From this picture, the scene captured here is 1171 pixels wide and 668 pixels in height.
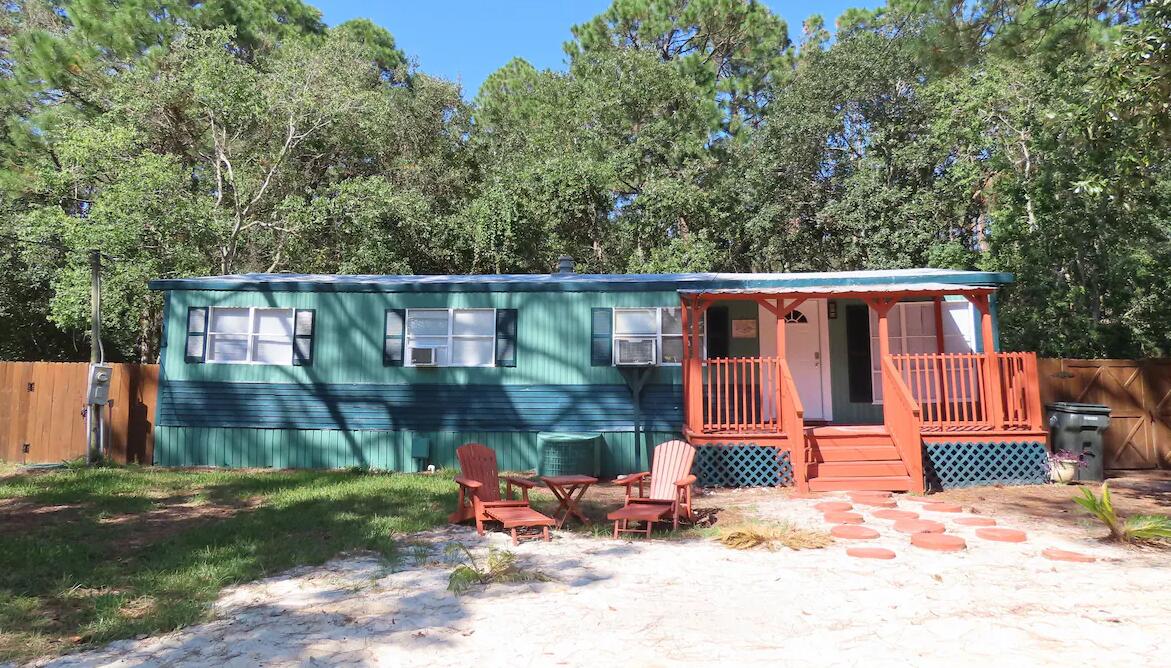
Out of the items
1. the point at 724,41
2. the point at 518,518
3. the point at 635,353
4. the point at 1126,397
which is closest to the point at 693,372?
the point at 635,353

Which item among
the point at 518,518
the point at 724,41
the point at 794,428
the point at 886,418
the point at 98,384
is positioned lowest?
the point at 518,518

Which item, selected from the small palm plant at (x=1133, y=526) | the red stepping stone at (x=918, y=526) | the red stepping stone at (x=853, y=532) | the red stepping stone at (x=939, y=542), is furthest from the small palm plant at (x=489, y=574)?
the small palm plant at (x=1133, y=526)

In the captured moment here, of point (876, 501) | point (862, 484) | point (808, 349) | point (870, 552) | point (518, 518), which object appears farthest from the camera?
point (808, 349)

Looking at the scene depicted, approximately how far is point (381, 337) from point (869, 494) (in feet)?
22.6

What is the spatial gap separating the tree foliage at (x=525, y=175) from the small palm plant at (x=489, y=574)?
10.1 meters

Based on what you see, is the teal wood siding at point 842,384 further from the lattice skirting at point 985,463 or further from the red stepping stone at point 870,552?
the red stepping stone at point 870,552

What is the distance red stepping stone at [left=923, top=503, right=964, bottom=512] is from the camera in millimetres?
6566

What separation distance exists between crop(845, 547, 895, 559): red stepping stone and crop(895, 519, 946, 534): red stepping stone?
2.32 feet

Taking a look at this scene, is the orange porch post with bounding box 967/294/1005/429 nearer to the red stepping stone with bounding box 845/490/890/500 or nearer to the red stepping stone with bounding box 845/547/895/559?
the red stepping stone with bounding box 845/490/890/500

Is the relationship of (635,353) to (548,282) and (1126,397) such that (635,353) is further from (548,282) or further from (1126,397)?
(1126,397)

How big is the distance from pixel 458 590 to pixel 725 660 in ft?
6.18

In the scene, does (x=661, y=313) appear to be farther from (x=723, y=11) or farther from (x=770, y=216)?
(x=723, y=11)

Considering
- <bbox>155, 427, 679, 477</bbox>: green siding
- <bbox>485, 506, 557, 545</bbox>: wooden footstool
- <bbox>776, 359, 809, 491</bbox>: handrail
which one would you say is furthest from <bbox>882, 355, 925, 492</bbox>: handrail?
<bbox>155, 427, 679, 477</bbox>: green siding

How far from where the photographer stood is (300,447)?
973 cm
